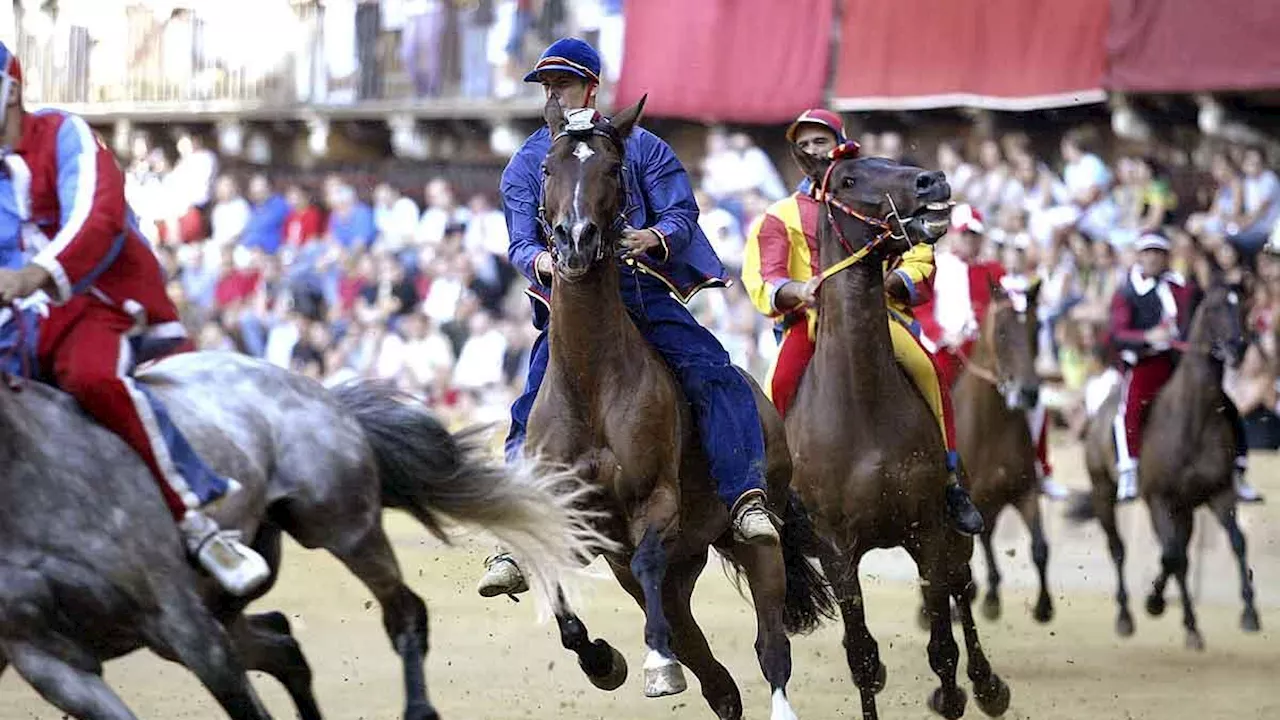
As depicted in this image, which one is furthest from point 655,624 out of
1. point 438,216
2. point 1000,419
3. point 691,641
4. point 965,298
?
point 438,216

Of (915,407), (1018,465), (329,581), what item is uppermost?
(915,407)

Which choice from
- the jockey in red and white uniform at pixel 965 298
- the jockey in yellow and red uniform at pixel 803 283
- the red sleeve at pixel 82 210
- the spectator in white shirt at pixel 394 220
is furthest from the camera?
the spectator in white shirt at pixel 394 220

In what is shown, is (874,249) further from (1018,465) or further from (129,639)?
(1018,465)

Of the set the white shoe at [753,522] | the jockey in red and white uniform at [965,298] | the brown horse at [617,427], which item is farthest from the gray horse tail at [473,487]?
the jockey in red and white uniform at [965,298]

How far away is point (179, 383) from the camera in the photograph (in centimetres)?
671

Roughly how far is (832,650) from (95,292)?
566 centimetres

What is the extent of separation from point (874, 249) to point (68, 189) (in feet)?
10.9

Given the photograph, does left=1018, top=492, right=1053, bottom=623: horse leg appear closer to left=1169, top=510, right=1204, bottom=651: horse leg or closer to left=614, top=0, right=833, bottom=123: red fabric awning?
left=1169, top=510, right=1204, bottom=651: horse leg

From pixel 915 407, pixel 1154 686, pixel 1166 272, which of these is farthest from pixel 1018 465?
pixel 915 407

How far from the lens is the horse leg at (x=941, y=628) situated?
28.1 feet

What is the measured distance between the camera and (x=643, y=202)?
7363 millimetres

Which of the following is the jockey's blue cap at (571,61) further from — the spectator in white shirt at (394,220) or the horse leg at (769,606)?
the spectator in white shirt at (394,220)

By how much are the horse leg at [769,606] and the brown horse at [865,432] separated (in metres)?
0.81

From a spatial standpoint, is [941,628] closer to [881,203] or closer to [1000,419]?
[881,203]
